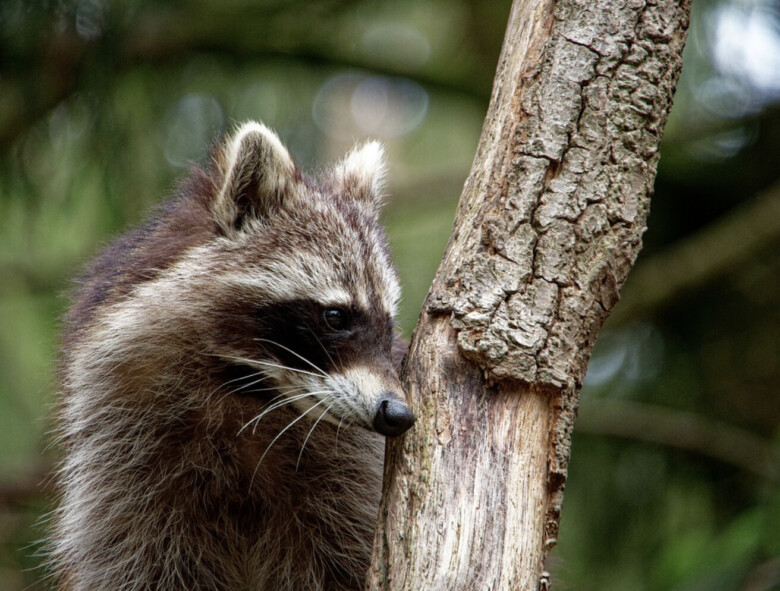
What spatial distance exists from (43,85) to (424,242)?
4.54 meters

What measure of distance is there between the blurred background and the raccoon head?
65.7 inches

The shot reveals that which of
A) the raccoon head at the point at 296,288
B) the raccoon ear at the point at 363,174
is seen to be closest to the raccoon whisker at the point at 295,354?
the raccoon head at the point at 296,288

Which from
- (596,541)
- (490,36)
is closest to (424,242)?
(490,36)

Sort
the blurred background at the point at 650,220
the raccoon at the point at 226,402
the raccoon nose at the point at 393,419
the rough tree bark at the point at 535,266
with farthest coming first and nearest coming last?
1. the blurred background at the point at 650,220
2. the raccoon at the point at 226,402
3. the raccoon nose at the point at 393,419
4. the rough tree bark at the point at 535,266

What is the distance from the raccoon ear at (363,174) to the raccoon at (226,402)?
288 millimetres

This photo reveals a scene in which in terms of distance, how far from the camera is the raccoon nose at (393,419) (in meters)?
2.94

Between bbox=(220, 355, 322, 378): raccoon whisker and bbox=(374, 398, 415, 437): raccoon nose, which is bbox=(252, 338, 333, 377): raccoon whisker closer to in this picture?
bbox=(220, 355, 322, 378): raccoon whisker

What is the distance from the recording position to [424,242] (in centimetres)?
952

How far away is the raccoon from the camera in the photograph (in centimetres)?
373

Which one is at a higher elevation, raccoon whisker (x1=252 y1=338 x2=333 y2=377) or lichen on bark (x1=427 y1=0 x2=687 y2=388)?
lichen on bark (x1=427 y1=0 x2=687 y2=388)

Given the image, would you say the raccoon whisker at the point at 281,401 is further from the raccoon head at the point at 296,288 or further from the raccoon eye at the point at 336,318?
the raccoon eye at the point at 336,318

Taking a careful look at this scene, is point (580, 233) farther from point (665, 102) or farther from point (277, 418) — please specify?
point (277, 418)

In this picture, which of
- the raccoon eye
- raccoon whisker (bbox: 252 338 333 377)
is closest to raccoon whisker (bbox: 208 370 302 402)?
raccoon whisker (bbox: 252 338 333 377)

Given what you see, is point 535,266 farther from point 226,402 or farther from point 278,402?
point 226,402
